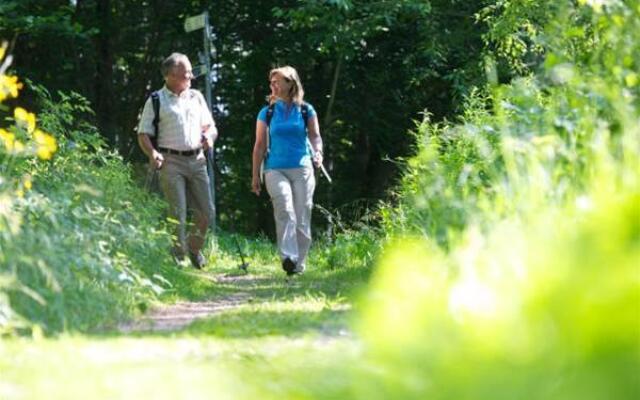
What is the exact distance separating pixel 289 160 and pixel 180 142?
1.10m

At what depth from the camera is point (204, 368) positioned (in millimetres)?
3906

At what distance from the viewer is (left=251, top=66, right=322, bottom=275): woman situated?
10391 millimetres

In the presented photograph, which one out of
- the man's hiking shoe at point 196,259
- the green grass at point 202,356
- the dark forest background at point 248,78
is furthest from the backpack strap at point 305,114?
the dark forest background at point 248,78

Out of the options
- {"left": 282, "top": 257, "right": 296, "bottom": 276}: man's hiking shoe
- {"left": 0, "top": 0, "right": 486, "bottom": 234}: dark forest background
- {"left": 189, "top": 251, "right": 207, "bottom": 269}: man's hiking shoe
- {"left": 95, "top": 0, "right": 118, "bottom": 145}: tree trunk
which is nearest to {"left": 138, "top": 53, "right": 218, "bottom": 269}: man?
{"left": 189, "top": 251, "right": 207, "bottom": 269}: man's hiking shoe

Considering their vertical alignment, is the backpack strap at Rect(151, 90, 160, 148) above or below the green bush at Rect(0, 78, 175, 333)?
above

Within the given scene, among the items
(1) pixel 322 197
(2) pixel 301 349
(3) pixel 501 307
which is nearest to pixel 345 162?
(1) pixel 322 197

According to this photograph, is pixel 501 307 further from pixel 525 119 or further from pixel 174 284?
pixel 174 284

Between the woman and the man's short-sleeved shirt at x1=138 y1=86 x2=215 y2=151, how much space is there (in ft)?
2.19

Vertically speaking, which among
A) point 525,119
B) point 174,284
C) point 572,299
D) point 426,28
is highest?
point 426,28

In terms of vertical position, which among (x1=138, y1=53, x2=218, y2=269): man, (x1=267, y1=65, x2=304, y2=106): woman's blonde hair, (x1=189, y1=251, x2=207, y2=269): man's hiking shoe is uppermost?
(x1=267, y1=65, x2=304, y2=106): woman's blonde hair

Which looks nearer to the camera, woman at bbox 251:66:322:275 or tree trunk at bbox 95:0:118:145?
woman at bbox 251:66:322:275

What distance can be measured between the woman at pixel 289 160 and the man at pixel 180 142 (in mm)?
694

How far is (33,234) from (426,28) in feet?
44.9

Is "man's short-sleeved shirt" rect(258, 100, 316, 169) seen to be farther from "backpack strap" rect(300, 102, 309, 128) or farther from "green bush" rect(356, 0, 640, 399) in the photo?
"green bush" rect(356, 0, 640, 399)
